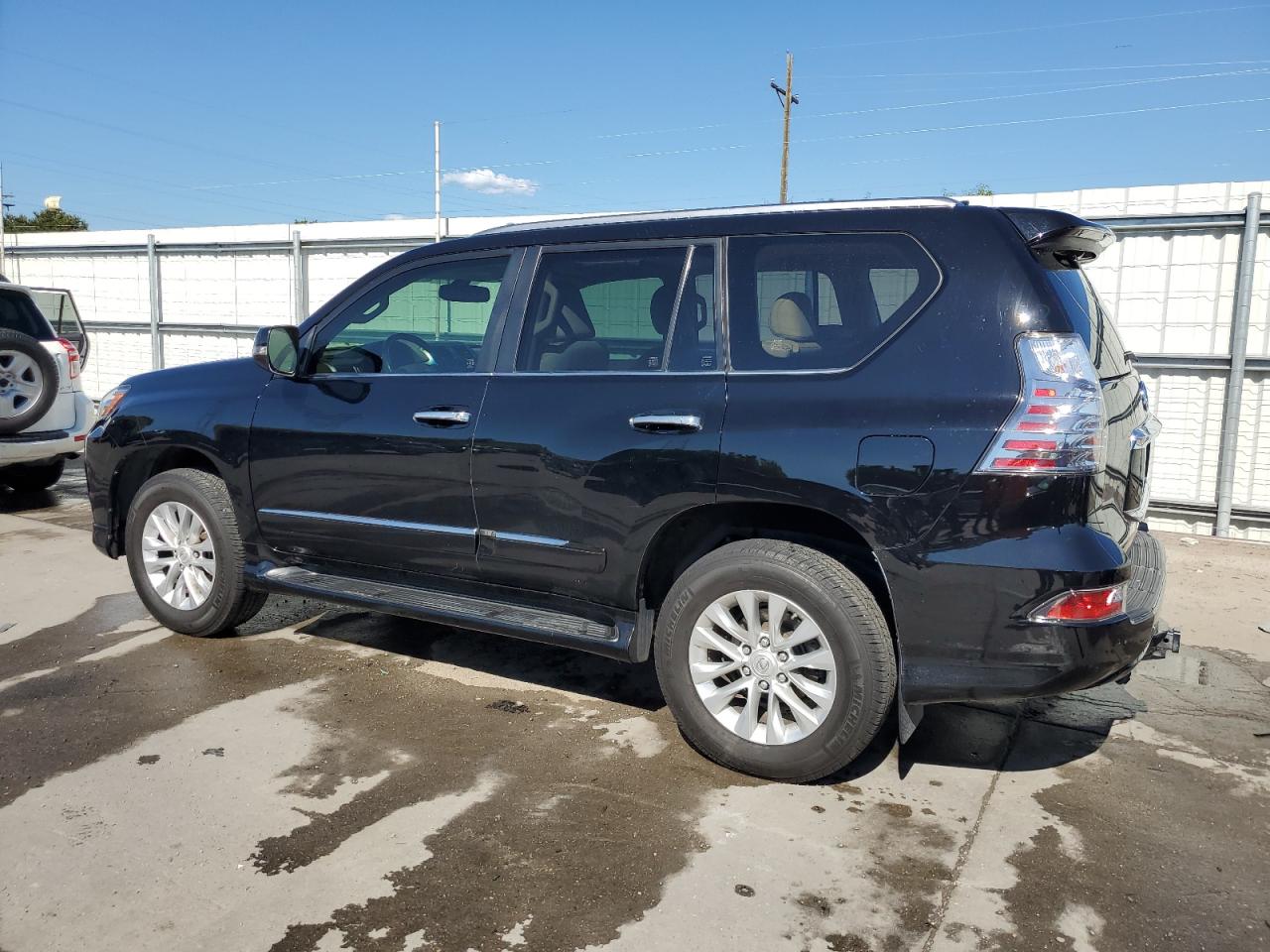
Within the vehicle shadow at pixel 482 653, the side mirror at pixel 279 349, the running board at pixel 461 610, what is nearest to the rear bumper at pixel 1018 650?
the running board at pixel 461 610

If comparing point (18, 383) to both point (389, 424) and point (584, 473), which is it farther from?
point (584, 473)

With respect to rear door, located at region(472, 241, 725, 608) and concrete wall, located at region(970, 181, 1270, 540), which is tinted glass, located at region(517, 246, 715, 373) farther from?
concrete wall, located at region(970, 181, 1270, 540)

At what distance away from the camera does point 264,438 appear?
454 cm

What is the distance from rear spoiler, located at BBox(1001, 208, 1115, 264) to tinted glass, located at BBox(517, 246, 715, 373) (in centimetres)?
104

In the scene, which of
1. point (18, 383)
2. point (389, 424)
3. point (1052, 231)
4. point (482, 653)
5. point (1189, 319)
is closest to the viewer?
point (1052, 231)

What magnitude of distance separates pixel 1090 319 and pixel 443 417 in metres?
2.33

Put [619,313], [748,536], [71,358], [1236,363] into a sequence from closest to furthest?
[748,536] → [619,313] → [1236,363] → [71,358]

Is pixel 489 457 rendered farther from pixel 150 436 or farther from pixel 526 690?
pixel 150 436

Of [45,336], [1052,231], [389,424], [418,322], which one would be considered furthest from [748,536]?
[45,336]

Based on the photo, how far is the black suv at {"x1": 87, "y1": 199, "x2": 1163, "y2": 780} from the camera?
305 cm

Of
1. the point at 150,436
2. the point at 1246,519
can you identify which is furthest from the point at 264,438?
the point at 1246,519

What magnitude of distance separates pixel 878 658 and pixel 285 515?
266cm

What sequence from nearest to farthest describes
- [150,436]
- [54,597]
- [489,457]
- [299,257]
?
[489,457] < [150,436] < [54,597] < [299,257]

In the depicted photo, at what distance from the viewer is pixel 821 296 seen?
136 inches
